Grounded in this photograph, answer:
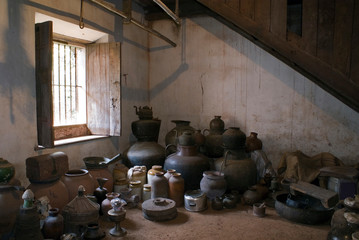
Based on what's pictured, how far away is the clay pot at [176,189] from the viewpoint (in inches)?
165

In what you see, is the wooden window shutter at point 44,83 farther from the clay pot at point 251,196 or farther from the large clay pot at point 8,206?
the clay pot at point 251,196

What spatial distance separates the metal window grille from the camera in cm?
463

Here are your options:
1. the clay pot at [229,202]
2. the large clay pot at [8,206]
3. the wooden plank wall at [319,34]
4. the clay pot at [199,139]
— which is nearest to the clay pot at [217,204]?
the clay pot at [229,202]

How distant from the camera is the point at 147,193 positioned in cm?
430

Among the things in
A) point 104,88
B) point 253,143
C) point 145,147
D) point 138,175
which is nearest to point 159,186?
point 138,175

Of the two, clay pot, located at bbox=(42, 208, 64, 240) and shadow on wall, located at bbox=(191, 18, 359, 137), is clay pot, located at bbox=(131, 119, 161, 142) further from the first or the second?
clay pot, located at bbox=(42, 208, 64, 240)

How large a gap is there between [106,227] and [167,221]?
76cm

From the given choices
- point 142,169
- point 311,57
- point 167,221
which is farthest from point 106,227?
point 311,57

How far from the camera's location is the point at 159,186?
4.11 meters

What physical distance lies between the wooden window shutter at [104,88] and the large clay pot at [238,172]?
6.30 feet

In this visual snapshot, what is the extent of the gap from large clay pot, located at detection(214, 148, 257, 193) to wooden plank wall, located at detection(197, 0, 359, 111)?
185cm

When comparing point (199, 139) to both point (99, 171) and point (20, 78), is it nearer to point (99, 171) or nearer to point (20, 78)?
point (99, 171)

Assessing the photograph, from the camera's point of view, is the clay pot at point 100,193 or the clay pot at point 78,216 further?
the clay pot at point 100,193

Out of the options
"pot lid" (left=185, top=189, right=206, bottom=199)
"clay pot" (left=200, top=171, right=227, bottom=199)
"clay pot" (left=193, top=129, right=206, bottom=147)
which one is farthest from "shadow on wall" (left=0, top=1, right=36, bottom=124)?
"clay pot" (left=193, top=129, right=206, bottom=147)
